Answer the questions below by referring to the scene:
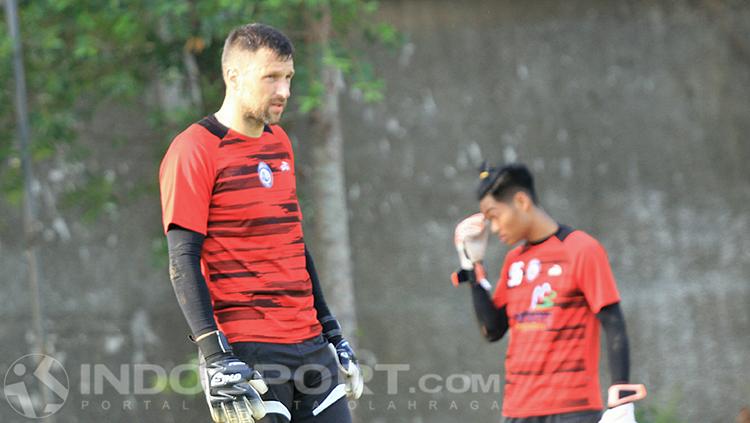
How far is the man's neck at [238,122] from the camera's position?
11.1 feet

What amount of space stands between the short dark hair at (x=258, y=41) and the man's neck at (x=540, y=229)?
1.44 metres

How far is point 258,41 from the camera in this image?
3.36 m

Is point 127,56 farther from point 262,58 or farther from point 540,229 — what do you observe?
point 262,58

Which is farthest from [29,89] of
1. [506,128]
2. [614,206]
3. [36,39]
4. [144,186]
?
[614,206]

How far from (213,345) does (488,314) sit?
1.73 meters

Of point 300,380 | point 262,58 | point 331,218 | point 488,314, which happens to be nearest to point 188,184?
point 262,58

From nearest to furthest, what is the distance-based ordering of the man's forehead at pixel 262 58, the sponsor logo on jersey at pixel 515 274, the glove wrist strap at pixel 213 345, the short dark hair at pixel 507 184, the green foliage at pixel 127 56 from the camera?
the glove wrist strap at pixel 213 345, the man's forehead at pixel 262 58, the sponsor logo on jersey at pixel 515 274, the short dark hair at pixel 507 184, the green foliage at pixel 127 56

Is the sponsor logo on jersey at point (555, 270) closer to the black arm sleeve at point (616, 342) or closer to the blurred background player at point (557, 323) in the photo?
the blurred background player at point (557, 323)

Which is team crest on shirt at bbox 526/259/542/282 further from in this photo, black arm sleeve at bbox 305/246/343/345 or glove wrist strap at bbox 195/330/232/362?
glove wrist strap at bbox 195/330/232/362

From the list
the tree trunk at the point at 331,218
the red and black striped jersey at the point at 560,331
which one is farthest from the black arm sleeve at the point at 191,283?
the tree trunk at the point at 331,218

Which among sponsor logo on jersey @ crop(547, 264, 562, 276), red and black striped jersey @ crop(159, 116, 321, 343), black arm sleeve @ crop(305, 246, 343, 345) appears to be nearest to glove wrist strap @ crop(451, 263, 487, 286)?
sponsor logo on jersey @ crop(547, 264, 562, 276)

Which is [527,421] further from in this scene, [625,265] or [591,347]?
[625,265]

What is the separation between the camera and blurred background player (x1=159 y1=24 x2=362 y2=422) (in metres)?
3.13

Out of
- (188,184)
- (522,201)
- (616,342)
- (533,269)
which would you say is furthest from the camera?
(522,201)
